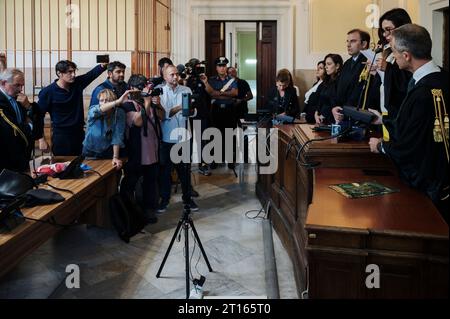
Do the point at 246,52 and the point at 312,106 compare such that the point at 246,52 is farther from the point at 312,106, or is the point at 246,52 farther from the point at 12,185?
the point at 12,185

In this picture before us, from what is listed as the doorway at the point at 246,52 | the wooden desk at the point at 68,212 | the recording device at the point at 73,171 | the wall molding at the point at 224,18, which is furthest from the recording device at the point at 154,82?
the doorway at the point at 246,52

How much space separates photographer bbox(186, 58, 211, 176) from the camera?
5.41 metres

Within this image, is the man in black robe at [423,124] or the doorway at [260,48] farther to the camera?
the doorway at [260,48]

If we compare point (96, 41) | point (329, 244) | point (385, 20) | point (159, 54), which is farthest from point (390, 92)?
point (96, 41)

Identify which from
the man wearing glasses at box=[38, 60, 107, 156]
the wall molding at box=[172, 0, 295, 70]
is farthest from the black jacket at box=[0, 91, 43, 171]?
the wall molding at box=[172, 0, 295, 70]

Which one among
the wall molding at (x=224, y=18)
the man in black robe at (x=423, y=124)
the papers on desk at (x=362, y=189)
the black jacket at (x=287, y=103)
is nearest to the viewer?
the man in black robe at (x=423, y=124)

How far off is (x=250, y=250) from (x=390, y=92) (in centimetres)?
173

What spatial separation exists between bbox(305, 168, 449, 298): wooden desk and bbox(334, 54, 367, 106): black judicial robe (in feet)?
5.64

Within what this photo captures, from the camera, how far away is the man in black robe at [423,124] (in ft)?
6.79

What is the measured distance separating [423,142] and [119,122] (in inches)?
107

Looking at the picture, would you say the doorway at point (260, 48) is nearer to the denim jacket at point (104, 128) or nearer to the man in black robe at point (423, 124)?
the denim jacket at point (104, 128)

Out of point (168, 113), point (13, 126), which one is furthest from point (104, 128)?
point (13, 126)

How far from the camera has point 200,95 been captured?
5.94 m

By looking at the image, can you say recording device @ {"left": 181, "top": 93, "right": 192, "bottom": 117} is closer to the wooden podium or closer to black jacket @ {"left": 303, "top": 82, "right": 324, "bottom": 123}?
the wooden podium
